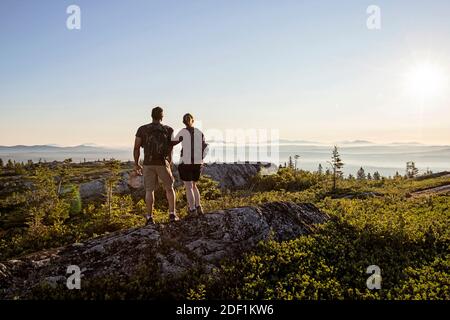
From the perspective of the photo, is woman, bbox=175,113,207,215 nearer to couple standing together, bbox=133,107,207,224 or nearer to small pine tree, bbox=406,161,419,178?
couple standing together, bbox=133,107,207,224

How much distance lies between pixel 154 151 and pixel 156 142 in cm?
33

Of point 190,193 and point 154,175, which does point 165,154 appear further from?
point 190,193

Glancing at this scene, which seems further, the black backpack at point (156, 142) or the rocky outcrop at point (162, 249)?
the black backpack at point (156, 142)

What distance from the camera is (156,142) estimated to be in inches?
469

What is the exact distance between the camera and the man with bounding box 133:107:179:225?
1191 centimetres

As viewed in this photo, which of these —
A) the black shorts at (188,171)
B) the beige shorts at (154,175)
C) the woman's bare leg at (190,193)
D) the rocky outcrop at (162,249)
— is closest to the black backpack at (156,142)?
the beige shorts at (154,175)

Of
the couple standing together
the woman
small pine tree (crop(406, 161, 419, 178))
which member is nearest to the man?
the couple standing together

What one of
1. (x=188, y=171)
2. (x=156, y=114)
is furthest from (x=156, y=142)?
(x=188, y=171)

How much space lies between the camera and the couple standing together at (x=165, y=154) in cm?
1195

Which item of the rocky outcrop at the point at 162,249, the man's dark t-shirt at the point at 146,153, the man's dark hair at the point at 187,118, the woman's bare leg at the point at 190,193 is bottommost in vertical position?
the rocky outcrop at the point at 162,249

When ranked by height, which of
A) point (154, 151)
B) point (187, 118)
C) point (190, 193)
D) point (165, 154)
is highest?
point (187, 118)

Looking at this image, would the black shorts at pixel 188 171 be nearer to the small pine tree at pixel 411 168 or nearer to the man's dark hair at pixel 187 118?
the man's dark hair at pixel 187 118
